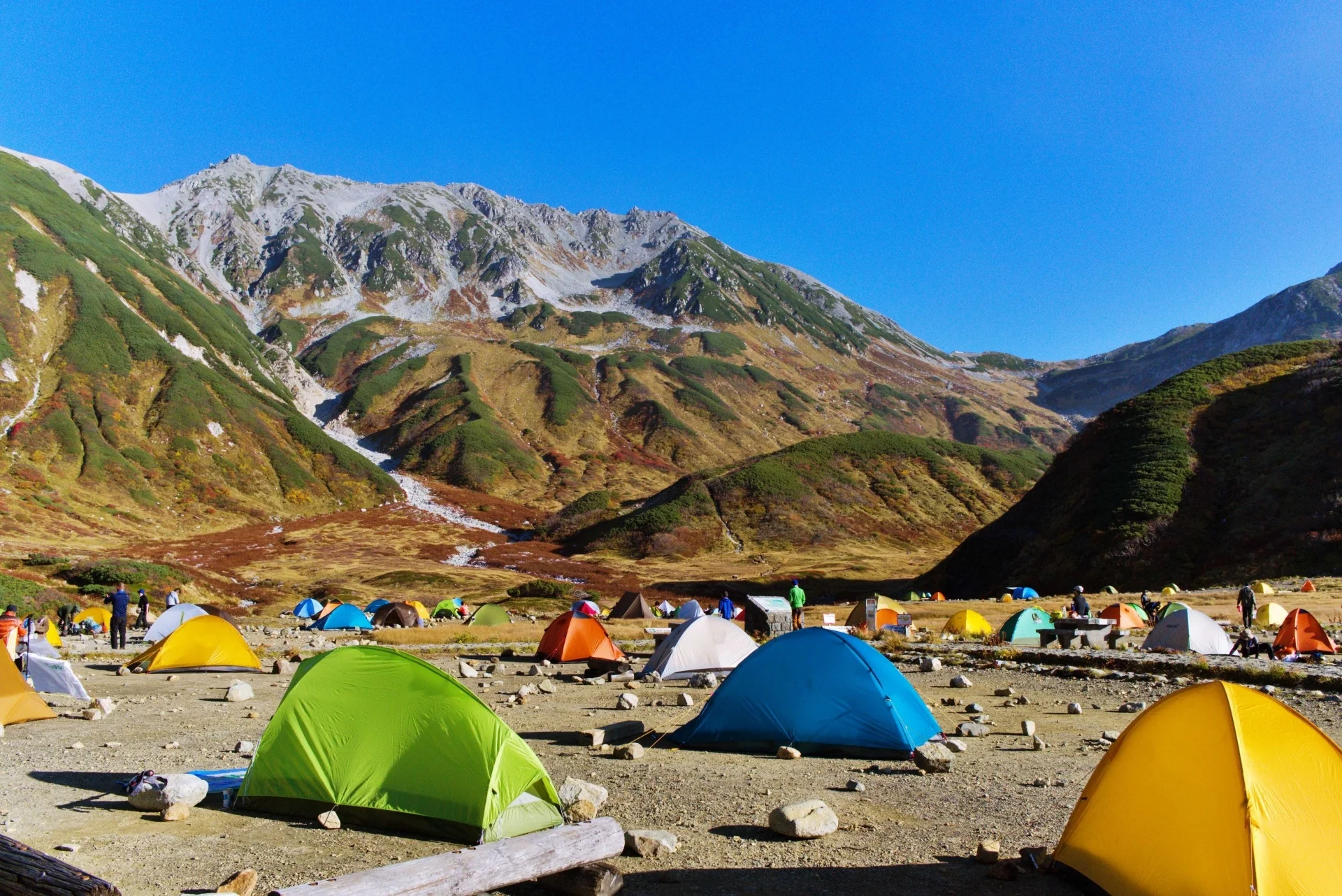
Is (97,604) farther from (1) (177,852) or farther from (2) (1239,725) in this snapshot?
(2) (1239,725)

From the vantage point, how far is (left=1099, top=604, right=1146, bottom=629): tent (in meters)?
31.0

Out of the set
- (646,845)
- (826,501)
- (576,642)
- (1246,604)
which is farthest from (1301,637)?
(826,501)

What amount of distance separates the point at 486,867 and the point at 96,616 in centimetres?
4011

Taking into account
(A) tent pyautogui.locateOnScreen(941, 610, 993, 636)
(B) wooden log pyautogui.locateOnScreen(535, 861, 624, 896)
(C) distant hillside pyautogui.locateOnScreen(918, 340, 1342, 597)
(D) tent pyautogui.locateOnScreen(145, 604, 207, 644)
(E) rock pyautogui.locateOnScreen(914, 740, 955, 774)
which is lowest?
(D) tent pyautogui.locateOnScreen(145, 604, 207, 644)

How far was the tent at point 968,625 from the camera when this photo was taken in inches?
1248

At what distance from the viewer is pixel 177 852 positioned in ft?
23.4

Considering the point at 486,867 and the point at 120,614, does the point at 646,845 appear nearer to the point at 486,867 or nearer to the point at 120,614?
the point at 486,867

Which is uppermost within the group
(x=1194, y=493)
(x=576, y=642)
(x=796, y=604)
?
(x=1194, y=493)

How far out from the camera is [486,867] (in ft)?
19.9

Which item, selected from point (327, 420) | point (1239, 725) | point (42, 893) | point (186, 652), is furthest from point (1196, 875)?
point (327, 420)

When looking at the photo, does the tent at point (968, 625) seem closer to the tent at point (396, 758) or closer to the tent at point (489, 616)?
the tent at point (489, 616)

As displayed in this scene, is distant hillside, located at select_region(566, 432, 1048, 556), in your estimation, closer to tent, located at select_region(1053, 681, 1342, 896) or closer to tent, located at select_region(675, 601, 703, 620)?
tent, located at select_region(675, 601, 703, 620)

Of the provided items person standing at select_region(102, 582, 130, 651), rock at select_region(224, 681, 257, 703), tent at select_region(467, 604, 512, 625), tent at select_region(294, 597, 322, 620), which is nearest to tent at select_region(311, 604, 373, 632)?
tent at select_region(294, 597, 322, 620)

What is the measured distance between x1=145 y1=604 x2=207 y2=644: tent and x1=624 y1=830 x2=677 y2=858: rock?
2890 cm
